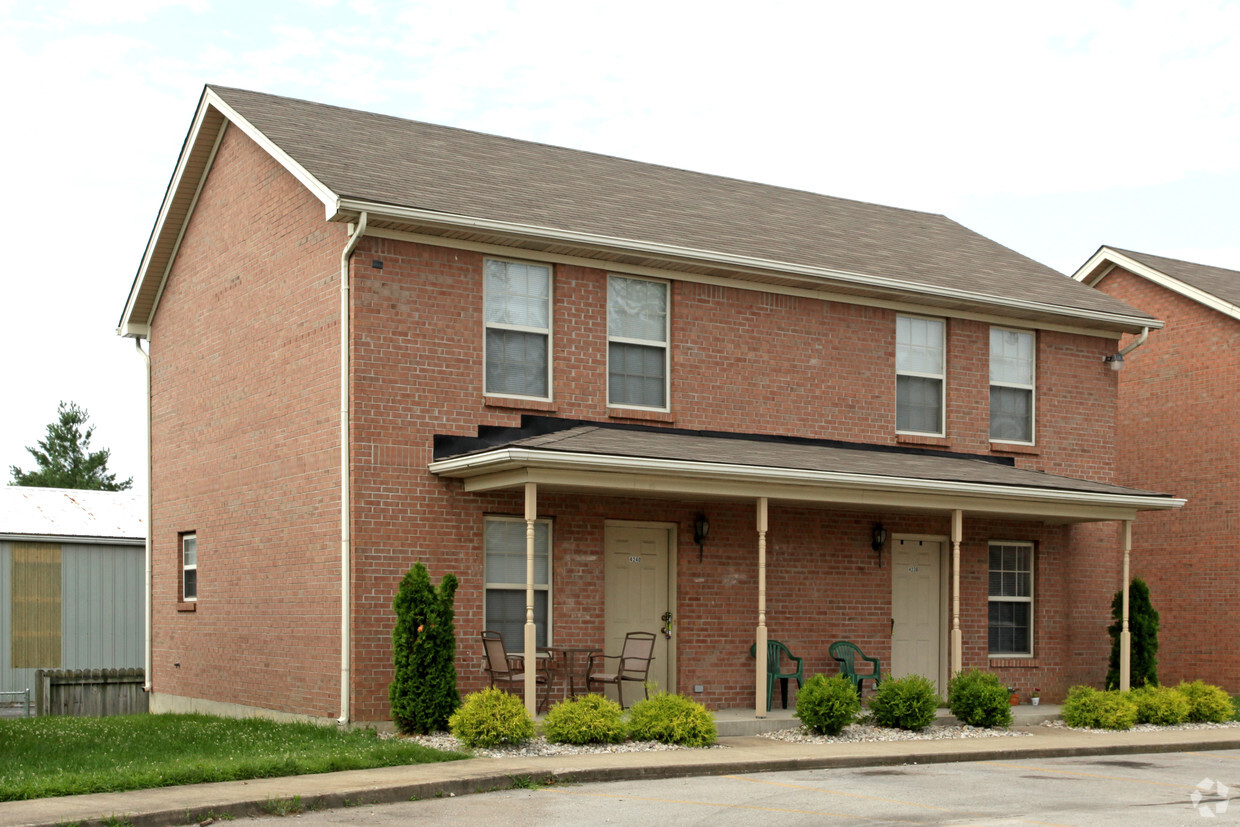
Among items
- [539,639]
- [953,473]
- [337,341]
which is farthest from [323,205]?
[953,473]

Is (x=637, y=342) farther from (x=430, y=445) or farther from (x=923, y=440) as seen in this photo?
(x=923, y=440)

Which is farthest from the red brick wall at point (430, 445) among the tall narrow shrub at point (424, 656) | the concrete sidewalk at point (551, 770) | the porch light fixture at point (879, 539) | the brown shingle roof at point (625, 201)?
the concrete sidewalk at point (551, 770)

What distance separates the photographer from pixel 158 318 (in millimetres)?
21875

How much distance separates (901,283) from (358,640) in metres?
8.82

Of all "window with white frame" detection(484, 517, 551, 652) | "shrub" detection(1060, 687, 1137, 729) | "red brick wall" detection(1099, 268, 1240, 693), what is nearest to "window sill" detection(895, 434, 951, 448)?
"shrub" detection(1060, 687, 1137, 729)

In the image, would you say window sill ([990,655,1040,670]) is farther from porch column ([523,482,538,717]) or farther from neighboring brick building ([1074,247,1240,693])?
porch column ([523,482,538,717])

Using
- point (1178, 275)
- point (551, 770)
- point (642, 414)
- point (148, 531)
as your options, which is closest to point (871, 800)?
point (551, 770)

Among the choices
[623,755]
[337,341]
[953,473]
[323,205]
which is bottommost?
[623,755]

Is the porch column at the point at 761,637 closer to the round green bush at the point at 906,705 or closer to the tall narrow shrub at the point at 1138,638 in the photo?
the round green bush at the point at 906,705

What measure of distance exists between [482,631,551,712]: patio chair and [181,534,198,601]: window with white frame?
20.6 feet

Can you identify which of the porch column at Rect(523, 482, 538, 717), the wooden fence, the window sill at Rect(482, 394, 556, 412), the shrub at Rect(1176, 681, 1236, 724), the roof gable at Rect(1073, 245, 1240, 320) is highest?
the roof gable at Rect(1073, 245, 1240, 320)

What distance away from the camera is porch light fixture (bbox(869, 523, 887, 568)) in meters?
19.0

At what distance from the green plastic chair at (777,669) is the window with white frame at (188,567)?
27.3ft

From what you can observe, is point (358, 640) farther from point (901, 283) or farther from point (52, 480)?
point (52, 480)
